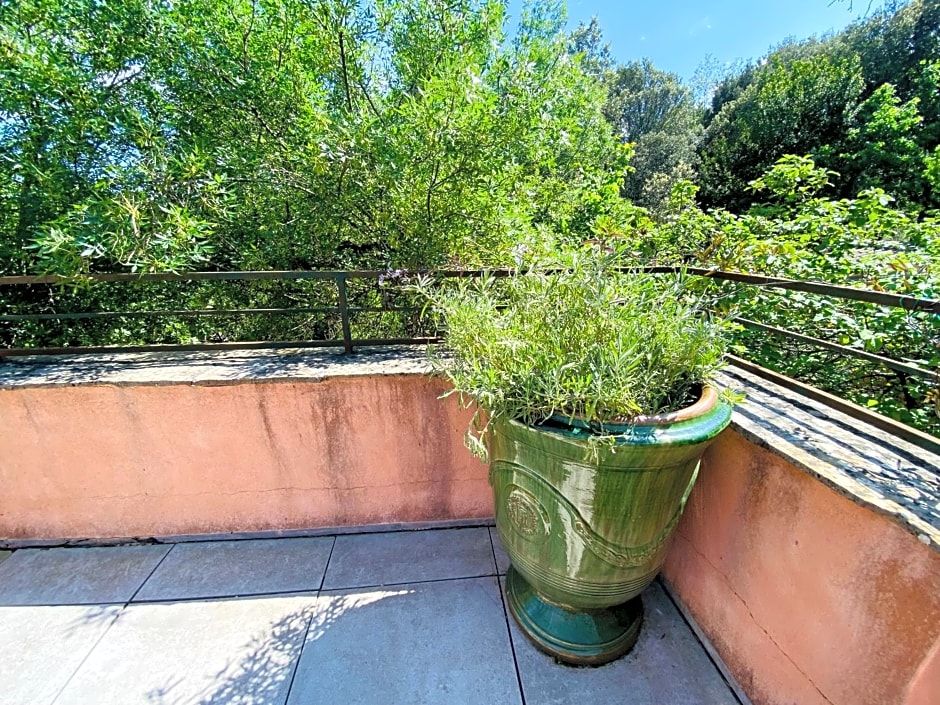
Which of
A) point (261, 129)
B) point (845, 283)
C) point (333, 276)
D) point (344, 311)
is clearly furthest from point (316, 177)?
point (845, 283)

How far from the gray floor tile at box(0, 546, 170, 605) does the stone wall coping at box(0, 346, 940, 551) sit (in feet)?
2.92

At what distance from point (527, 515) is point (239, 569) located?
154cm

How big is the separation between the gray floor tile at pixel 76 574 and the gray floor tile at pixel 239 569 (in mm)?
105

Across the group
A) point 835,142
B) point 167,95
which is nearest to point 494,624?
point 167,95

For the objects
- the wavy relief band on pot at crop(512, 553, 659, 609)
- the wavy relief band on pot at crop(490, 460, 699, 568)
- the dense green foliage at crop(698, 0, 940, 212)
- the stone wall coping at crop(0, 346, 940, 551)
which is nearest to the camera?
the stone wall coping at crop(0, 346, 940, 551)

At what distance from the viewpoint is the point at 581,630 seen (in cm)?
153

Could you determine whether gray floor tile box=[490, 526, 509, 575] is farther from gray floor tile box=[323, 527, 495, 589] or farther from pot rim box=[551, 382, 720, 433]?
pot rim box=[551, 382, 720, 433]

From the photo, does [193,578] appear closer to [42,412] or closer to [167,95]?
[42,412]

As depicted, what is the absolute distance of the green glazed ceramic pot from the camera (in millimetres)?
1164

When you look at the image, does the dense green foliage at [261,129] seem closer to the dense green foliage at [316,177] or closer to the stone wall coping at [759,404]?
the dense green foliage at [316,177]

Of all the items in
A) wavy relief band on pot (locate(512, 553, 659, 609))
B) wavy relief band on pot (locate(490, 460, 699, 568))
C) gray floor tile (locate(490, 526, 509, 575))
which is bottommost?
gray floor tile (locate(490, 526, 509, 575))

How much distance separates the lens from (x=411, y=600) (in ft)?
Result: 5.95

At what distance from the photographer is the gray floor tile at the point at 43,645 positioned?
1.47 m

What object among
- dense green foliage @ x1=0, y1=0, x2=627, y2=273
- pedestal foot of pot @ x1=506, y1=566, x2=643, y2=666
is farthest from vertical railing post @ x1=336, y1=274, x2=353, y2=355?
pedestal foot of pot @ x1=506, y1=566, x2=643, y2=666
